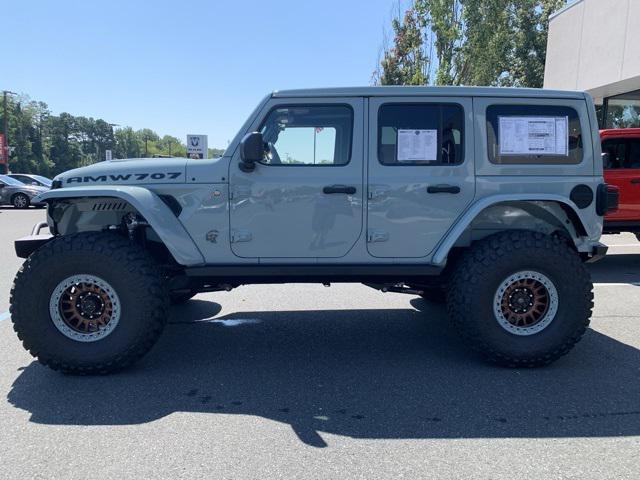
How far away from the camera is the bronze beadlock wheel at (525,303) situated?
3982mm

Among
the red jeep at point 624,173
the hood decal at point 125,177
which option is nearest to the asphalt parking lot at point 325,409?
the hood decal at point 125,177

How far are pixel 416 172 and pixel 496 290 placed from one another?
1.12 meters

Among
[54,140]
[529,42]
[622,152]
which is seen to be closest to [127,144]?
[54,140]

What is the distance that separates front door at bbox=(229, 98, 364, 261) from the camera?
12.9ft

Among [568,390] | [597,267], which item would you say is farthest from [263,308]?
[597,267]

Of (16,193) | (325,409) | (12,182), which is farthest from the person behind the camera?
(12,182)

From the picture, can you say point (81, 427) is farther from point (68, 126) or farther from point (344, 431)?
point (68, 126)

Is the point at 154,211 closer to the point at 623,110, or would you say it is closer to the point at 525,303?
the point at 525,303

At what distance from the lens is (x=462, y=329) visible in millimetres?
3988

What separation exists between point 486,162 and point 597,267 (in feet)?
18.0

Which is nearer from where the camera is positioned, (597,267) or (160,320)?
(160,320)

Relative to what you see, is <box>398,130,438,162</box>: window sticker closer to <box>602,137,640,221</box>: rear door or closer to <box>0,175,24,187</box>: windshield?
<box>602,137,640,221</box>: rear door

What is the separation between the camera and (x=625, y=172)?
804cm

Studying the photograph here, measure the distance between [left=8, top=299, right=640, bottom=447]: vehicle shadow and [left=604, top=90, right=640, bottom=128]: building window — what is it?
13.3 metres
